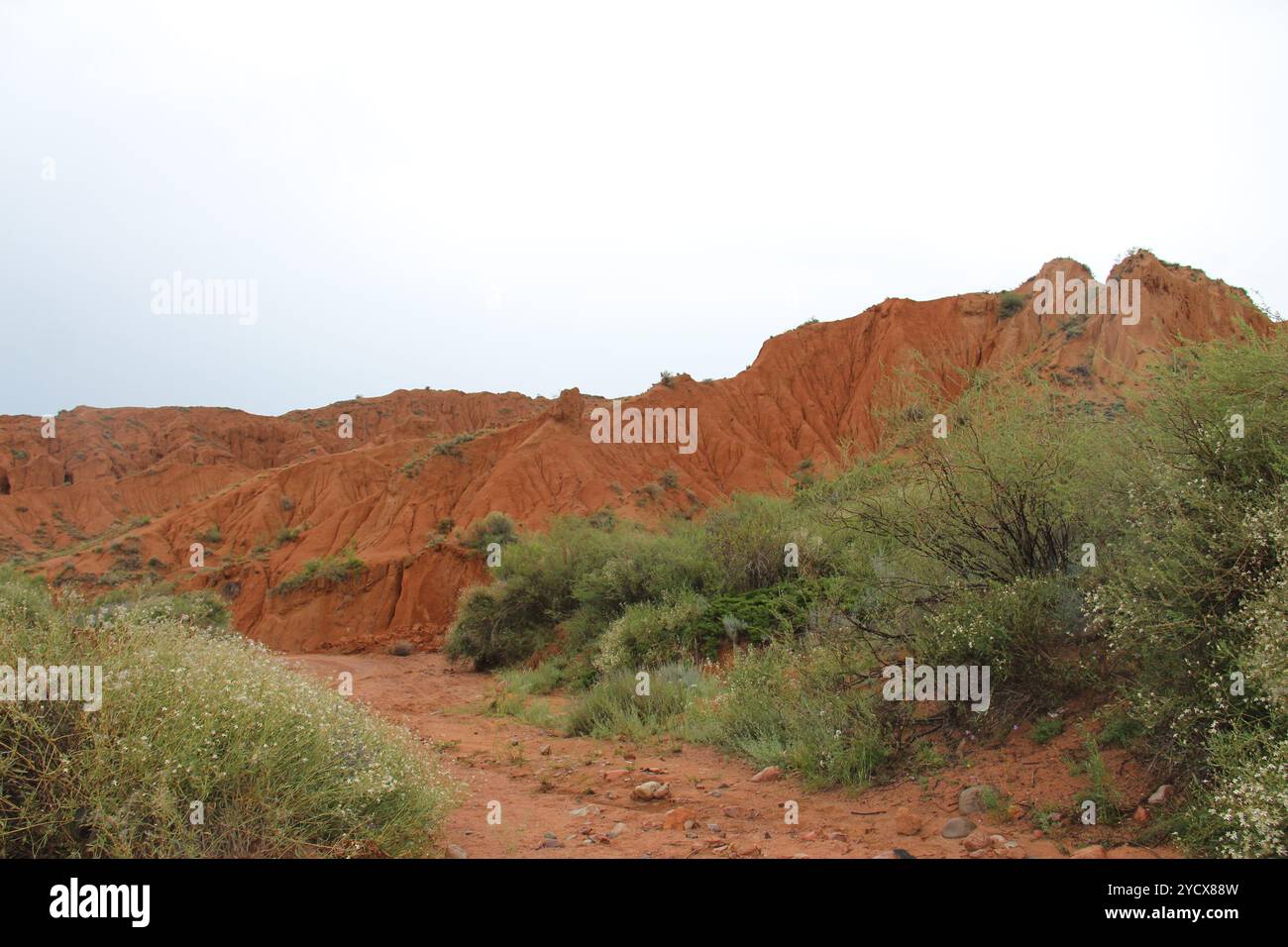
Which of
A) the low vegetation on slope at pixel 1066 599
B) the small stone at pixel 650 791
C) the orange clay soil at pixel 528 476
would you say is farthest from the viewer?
the orange clay soil at pixel 528 476

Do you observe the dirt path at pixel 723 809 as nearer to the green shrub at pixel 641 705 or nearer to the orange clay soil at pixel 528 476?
the green shrub at pixel 641 705

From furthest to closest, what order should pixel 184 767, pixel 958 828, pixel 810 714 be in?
pixel 810 714 → pixel 958 828 → pixel 184 767

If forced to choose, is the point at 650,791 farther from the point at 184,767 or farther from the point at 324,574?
the point at 324,574

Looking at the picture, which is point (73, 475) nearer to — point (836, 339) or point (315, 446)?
point (315, 446)

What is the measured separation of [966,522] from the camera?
7207 mm

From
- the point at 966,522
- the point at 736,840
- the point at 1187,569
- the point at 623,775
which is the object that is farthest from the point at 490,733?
the point at 1187,569

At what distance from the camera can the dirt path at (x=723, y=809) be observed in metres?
4.96

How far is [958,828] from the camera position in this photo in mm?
5184

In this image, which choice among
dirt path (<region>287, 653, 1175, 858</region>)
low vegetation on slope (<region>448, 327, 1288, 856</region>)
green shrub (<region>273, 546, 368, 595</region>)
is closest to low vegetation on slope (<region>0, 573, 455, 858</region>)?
dirt path (<region>287, 653, 1175, 858</region>)

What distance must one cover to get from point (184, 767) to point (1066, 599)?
6.36 meters

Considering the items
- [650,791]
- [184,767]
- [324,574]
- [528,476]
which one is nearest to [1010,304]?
[528,476]

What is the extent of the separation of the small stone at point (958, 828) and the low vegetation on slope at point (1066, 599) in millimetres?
862

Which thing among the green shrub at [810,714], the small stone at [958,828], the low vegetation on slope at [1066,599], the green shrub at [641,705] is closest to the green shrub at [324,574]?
the low vegetation on slope at [1066,599]

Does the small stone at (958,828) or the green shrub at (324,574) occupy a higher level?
the green shrub at (324,574)
